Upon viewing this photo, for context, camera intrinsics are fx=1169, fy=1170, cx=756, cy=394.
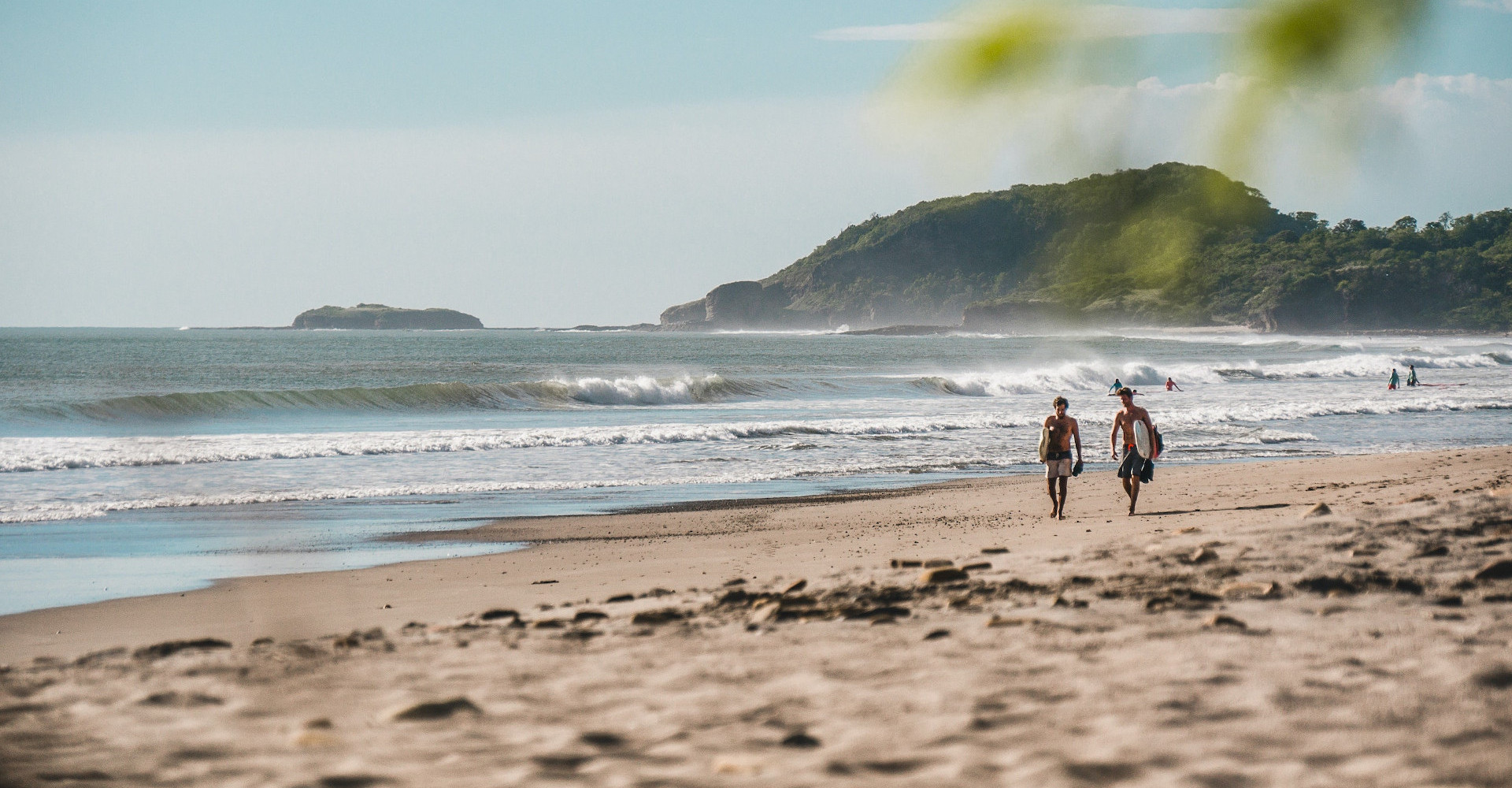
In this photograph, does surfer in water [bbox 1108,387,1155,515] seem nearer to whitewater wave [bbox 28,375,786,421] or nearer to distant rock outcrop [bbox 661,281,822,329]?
Result: whitewater wave [bbox 28,375,786,421]

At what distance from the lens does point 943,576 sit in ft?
20.6

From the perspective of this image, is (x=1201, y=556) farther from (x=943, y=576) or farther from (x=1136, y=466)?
(x=1136, y=466)

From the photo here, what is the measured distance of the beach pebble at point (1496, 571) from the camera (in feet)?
17.5

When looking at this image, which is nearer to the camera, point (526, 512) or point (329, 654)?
point (329, 654)

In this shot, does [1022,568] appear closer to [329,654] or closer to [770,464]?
[329,654]

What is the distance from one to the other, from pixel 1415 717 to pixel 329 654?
12.6ft

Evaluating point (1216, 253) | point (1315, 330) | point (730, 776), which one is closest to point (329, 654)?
point (730, 776)

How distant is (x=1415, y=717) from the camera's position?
330 cm

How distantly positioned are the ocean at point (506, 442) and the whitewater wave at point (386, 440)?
8 cm

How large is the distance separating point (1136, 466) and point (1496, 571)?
5.76 meters

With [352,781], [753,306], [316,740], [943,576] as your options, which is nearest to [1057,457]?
[943,576]

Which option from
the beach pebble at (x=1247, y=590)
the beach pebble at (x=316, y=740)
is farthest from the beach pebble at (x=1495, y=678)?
the beach pebble at (x=316, y=740)

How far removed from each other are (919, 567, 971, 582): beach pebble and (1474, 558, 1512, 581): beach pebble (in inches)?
93.5

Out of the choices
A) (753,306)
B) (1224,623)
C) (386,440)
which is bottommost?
(386,440)
